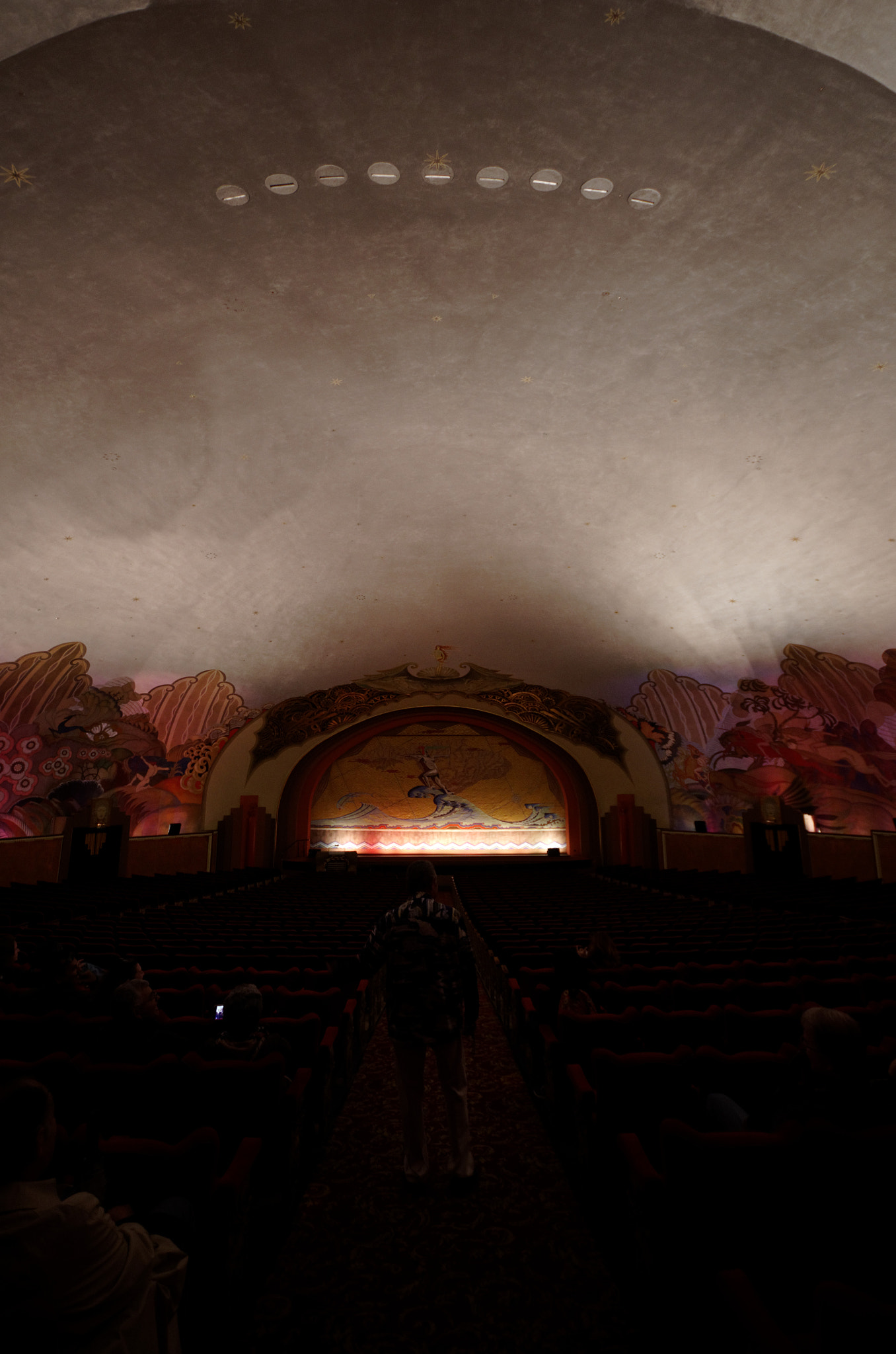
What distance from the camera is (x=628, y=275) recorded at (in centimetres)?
725

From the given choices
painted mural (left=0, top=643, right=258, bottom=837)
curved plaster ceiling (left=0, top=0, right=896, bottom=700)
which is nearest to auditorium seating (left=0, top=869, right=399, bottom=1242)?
curved plaster ceiling (left=0, top=0, right=896, bottom=700)

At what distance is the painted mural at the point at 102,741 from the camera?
14.2 m

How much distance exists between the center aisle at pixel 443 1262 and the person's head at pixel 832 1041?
107cm

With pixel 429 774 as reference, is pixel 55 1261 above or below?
below

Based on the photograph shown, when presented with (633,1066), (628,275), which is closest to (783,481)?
(628,275)

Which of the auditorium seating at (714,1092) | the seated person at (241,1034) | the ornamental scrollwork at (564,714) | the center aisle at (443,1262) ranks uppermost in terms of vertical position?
the ornamental scrollwork at (564,714)

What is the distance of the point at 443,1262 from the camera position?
256 cm

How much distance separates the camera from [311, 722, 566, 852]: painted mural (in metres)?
22.9

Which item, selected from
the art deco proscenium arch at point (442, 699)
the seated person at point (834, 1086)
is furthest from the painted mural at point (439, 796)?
the seated person at point (834, 1086)

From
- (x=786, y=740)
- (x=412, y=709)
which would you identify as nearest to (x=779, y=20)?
(x=786, y=740)

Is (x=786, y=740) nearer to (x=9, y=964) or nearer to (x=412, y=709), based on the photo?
(x=412, y=709)

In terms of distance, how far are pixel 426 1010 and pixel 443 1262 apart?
942mm

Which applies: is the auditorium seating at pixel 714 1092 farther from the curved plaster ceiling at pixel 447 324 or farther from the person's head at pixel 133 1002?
the curved plaster ceiling at pixel 447 324

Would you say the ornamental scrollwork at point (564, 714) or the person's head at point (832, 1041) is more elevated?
the ornamental scrollwork at point (564, 714)
